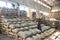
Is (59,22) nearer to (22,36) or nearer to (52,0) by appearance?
(52,0)

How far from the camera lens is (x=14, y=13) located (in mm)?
6113

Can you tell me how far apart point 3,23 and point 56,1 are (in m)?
2.54

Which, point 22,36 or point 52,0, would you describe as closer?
point 22,36

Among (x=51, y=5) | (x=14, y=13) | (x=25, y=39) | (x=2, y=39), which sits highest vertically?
(x=51, y=5)

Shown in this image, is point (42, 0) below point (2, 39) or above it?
above

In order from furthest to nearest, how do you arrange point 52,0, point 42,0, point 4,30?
1. point 42,0
2. point 52,0
3. point 4,30

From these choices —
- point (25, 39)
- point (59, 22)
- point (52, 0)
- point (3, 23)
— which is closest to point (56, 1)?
point (52, 0)

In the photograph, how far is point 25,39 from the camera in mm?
2443

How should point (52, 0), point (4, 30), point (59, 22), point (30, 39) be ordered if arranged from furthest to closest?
1. point (59, 22)
2. point (52, 0)
3. point (4, 30)
4. point (30, 39)

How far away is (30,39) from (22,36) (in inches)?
8.6

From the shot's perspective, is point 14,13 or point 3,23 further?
point 14,13

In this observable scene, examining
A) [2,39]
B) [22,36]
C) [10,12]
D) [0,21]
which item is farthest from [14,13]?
[22,36]

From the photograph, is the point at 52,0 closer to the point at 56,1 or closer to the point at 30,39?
the point at 56,1

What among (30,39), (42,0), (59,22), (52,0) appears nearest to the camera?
(30,39)
